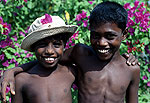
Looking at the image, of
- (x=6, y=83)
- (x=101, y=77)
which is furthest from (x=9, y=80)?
(x=101, y=77)

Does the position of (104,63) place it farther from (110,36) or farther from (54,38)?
(54,38)

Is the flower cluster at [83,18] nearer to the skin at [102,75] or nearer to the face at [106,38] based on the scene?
the skin at [102,75]

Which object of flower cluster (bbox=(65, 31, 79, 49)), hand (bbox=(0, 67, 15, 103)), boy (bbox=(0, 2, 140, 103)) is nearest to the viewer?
hand (bbox=(0, 67, 15, 103))

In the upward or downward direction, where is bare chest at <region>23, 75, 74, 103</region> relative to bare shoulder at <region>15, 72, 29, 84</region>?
downward

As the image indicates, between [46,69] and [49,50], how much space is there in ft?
0.77

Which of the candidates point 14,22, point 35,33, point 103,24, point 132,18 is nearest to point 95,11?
point 103,24

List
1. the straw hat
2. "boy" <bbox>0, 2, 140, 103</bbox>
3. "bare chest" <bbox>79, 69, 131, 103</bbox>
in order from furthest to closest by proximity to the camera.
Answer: "bare chest" <bbox>79, 69, 131, 103</bbox> < "boy" <bbox>0, 2, 140, 103</bbox> < the straw hat

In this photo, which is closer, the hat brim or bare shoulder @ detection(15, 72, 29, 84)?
the hat brim

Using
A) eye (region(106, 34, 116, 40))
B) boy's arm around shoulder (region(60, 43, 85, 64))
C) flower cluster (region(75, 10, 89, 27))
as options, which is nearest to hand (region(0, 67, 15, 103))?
boy's arm around shoulder (region(60, 43, 85, 64))

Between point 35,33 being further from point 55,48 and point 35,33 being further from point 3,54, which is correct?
point 3,54

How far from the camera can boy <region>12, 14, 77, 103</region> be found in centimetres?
211

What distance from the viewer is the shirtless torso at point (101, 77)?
232cm

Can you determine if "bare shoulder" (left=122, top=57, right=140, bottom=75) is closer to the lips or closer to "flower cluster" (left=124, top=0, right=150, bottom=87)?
the lips

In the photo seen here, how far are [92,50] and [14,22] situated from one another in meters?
1.91
